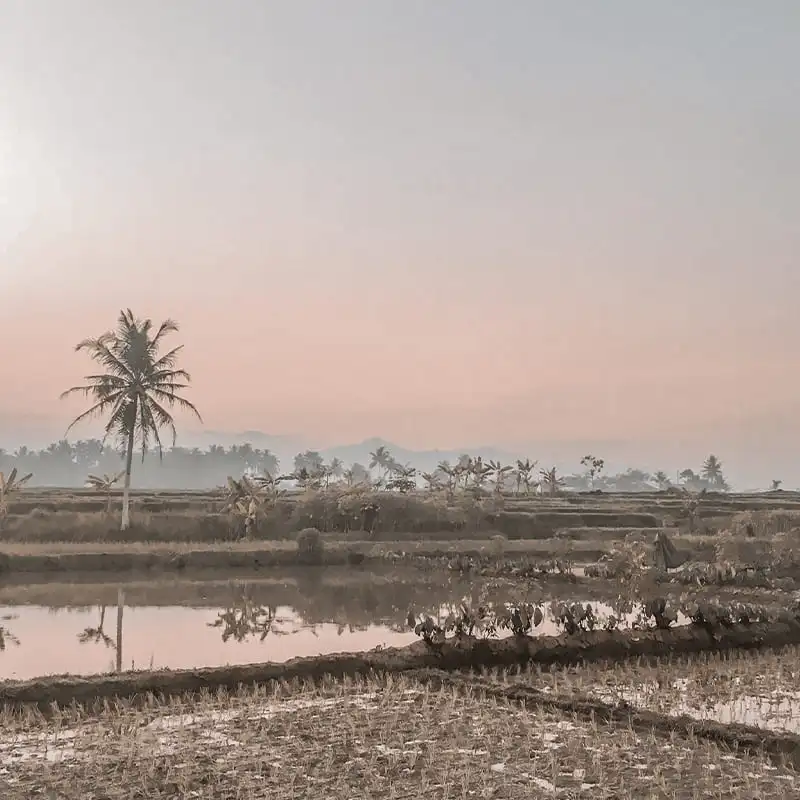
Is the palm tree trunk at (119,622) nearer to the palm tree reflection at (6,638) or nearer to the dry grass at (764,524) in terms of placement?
the palm tree reflection at (6,638)

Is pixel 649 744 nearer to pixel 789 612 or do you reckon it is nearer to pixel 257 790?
pixel 257 790

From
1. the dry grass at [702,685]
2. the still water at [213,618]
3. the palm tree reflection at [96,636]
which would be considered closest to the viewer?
the dry grass at [702,685]

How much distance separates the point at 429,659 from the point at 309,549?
45.0ft

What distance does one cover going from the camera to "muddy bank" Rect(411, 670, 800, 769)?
25.7 feet

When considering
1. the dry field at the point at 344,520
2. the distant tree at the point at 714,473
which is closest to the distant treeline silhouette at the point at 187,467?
the distant tree at the point at 714,473

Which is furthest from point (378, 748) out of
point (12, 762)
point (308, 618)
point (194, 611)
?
point (194, 611)

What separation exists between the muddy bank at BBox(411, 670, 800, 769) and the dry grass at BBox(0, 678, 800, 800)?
0.22m

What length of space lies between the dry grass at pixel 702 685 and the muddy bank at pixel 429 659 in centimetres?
53

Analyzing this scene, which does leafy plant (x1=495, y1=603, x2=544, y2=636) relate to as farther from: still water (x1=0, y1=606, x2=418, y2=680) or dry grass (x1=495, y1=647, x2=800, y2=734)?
still water (x1=0, y1=606, x2=418, y2=680)

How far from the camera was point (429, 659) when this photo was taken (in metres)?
11.8

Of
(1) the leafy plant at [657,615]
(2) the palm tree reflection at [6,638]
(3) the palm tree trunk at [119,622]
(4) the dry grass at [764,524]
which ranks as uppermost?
(4) the dry grass at [764,524]

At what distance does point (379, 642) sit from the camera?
45.2ft

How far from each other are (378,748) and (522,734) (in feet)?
4.72

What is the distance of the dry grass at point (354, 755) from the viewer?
657 cm
